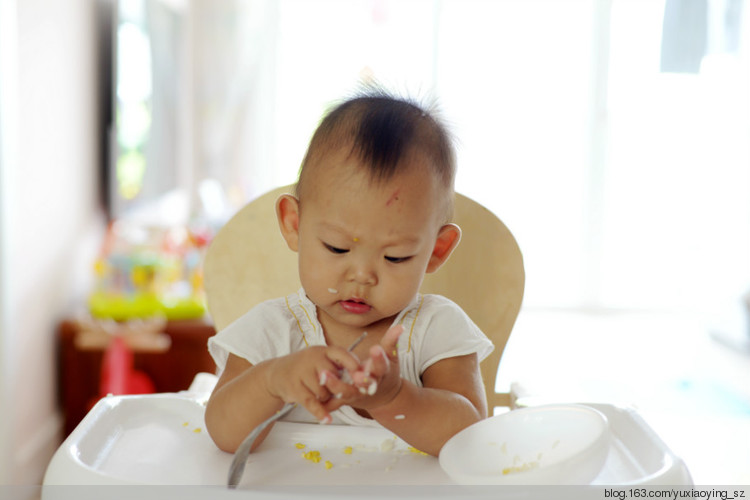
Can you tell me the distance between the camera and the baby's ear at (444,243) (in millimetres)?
826

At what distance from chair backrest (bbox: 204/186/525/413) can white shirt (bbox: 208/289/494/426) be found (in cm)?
20

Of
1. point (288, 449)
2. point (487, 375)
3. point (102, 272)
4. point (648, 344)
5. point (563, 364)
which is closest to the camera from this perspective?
point (288, 449)

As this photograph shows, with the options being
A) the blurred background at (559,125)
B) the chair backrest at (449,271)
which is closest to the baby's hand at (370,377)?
the chair backrest at (449,271)

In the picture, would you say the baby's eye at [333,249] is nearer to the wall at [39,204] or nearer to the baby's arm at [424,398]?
the baby's arm at [424,398]

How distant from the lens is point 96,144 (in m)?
2.57

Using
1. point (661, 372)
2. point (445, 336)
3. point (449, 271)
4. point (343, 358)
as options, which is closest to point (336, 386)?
point (343, 358)

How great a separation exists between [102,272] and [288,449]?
180cm

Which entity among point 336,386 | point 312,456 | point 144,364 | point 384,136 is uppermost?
point 384,136

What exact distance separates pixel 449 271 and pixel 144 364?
143cm

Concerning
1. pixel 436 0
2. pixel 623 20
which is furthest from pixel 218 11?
pixel 623 20

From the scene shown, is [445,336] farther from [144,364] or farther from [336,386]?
[144,364]

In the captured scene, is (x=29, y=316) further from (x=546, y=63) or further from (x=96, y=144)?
(x=546, y=63)

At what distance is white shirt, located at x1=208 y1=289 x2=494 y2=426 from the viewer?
30.6 inches

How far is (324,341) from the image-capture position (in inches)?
31.9
